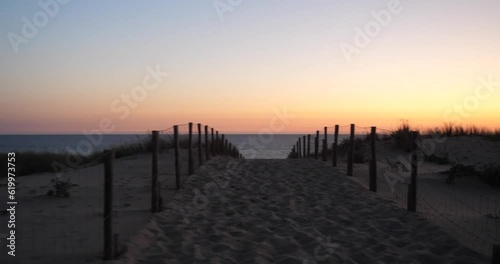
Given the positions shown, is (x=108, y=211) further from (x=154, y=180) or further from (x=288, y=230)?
(x=288, y=230)

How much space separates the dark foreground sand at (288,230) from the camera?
5.90 meters

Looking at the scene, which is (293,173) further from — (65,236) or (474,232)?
(65,236)

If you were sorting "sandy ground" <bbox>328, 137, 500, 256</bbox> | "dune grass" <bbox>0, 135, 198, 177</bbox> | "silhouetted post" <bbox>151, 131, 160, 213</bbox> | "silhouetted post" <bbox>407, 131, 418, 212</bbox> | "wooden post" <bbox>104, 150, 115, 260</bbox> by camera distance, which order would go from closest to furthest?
"wooden post" <bbox>104, 150, 115, 260</bbox>
"sandy ground" <bbox>328, 137, 500, 256</bbox>
"silhouetted post" <bbox>151, 131, 160, 213</bbox>
"silhouetted post" <bbox>407, 131, 418, 212</bbox>
"dune grass" <bbox>0, 135, 198, 177</bbox>

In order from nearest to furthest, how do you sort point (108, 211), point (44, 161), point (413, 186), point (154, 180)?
point (108, 211)
point (154, 180)
point (413, 186)
point (44, 161)

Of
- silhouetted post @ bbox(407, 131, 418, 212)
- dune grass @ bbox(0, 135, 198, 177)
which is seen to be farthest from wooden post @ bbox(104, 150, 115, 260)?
dune grass @ bbox(0, 135, 198, 177)

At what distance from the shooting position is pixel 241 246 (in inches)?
251

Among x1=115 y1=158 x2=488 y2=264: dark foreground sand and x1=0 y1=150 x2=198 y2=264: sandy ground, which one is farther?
x1=115 y1=158 x2=488 y2=264: dark foreground sand

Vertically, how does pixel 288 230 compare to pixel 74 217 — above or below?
below

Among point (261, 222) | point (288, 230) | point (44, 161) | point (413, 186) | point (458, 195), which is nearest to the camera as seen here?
point (288, 230)

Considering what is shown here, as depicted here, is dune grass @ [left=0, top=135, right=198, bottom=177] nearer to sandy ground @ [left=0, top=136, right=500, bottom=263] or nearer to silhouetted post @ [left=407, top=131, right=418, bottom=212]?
sandy ground @ [left=0, top=136, right=500, bottom=263]

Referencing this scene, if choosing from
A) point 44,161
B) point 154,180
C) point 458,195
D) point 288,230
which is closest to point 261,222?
point 288,230

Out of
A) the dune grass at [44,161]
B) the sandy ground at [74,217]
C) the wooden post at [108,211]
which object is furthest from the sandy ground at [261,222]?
the dune grass at [44,161]

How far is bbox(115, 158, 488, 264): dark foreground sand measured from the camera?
590 centimetres

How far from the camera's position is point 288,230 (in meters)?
7.17
